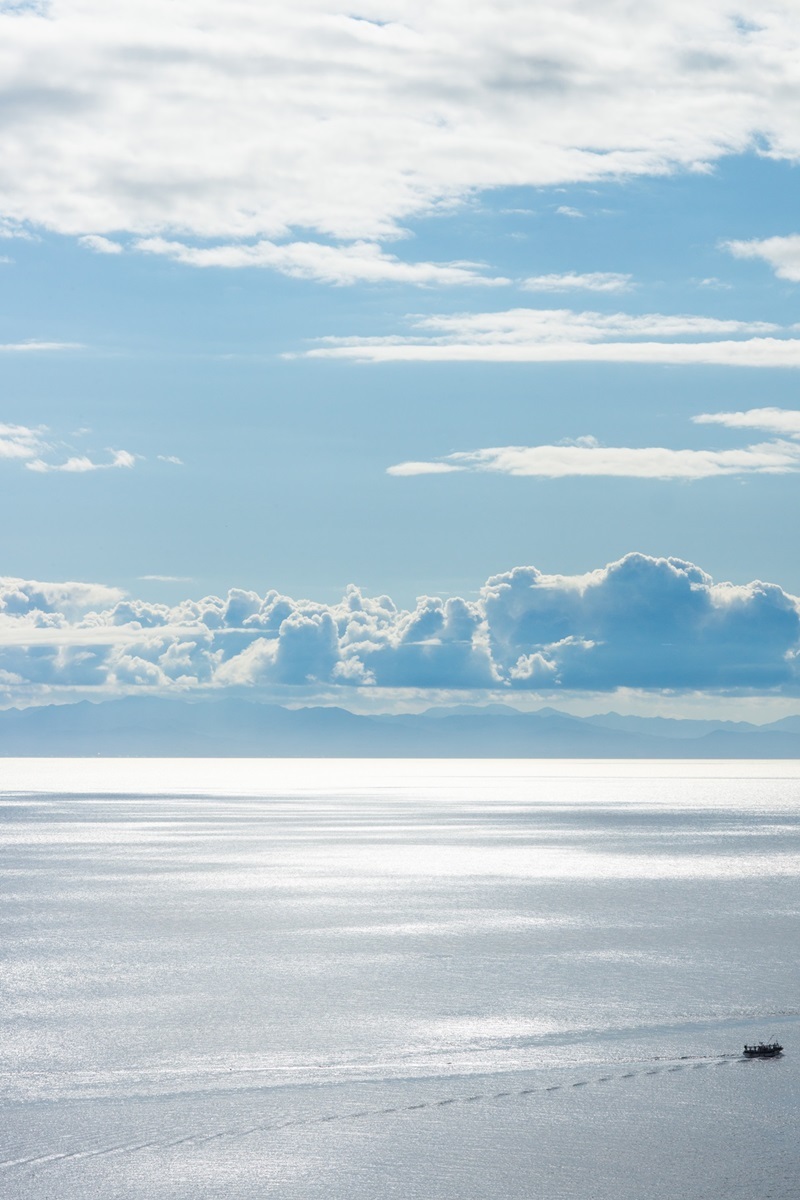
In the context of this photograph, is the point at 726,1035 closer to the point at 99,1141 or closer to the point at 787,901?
the point at 99,1141

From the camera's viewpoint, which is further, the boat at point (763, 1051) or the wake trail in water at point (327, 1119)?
the boat at point (763, 1051)

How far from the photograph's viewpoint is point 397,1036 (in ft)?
87.0

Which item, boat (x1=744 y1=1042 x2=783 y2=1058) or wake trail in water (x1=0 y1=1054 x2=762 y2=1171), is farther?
boat (x1=744 y1=1042 x2=783 y2=1058)

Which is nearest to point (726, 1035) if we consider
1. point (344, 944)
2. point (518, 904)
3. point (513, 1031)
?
point (513, 1031)

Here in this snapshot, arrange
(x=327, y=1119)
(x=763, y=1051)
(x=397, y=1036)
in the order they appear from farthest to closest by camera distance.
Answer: (x=397, y=1036) < (x=763, y=1051) < (x=327, y=1119)

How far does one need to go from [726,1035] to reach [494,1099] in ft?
22.6

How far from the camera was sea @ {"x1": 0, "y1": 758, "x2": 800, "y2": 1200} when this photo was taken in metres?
18.6

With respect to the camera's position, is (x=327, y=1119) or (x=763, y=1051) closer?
(x=327, y=1119)

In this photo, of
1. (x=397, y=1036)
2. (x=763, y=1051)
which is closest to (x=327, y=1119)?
(x=397, y=1036)

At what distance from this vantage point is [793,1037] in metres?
26.7

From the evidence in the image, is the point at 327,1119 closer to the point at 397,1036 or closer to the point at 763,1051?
the point at 397,1036

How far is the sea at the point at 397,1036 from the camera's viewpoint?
61.0 ft

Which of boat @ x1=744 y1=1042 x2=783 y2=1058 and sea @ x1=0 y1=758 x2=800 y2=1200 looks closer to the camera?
sea @ x1=0 y1=758 x2=800 y2=1200

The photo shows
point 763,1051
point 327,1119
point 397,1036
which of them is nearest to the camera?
point 327,1119
